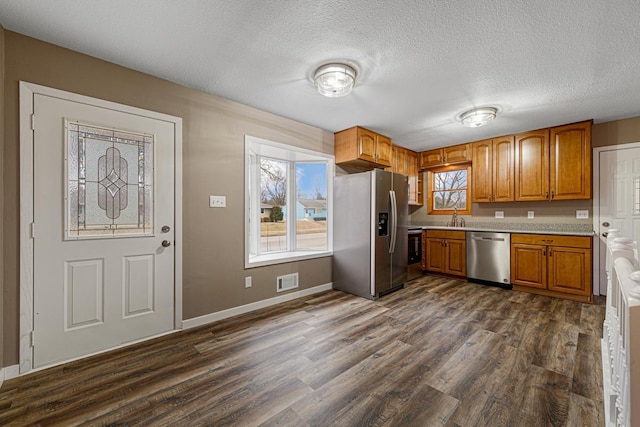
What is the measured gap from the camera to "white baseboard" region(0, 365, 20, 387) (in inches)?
71.6

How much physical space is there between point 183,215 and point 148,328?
1.06 meters

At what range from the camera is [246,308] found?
3076 mm

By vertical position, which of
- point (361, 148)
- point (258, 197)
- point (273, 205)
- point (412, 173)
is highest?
point (361, 148)

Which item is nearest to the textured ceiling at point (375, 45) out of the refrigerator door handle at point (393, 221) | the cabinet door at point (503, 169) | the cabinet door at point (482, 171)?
the cabinet door at point (503, 169)

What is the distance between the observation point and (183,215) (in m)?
2.64

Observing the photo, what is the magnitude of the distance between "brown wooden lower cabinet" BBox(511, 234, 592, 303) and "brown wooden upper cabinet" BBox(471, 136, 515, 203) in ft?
2.55

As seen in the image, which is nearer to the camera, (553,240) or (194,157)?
(194,157)

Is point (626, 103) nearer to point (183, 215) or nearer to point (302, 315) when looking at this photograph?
point (302, 315)

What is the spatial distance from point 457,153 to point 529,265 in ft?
6.90

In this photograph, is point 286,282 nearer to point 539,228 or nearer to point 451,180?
point 451,180

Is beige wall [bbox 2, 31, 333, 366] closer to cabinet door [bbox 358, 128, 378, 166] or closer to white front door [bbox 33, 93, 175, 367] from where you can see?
white front door [bbox 33, 93, 175, 367]

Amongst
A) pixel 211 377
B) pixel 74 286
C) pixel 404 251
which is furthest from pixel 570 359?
pixel 74 286

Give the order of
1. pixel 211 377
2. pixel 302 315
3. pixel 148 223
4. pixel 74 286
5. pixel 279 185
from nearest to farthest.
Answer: pixel 211 377
pixel 74 286
pixel 148 223
pixel 302 315
pixel 279 185

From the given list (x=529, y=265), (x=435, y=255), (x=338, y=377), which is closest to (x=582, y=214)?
(x=529, y=265)
